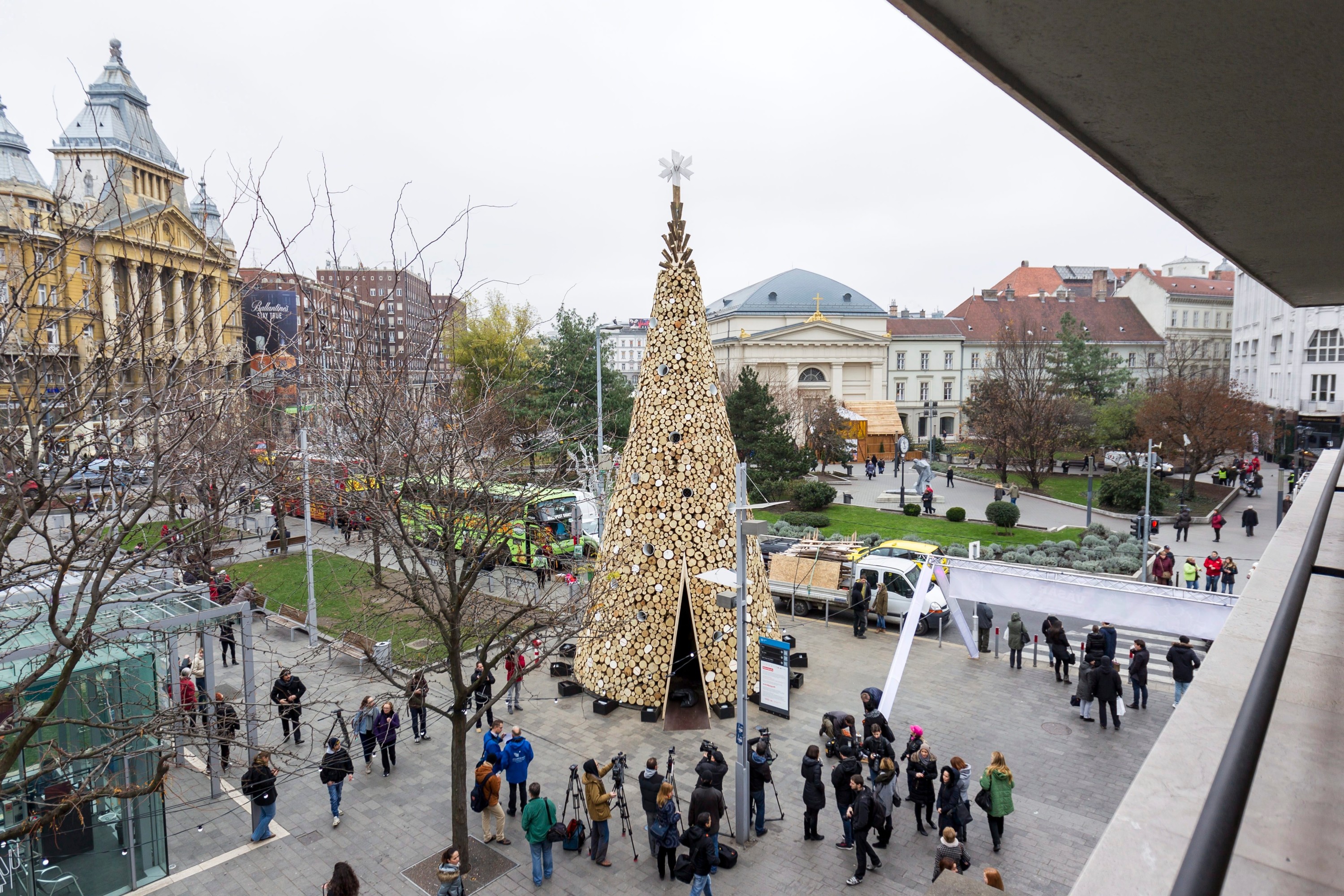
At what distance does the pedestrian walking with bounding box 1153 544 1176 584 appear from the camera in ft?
66.3

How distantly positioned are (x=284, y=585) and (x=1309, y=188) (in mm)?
25362

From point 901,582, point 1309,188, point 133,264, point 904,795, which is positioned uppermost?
point 133,264

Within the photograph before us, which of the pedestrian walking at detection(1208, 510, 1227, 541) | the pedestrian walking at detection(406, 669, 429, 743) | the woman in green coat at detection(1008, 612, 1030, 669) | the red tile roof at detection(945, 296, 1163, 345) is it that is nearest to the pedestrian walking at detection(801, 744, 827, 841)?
the pedestrian walking at detection(406, 669, 429, 743)

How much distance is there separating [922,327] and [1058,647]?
61.7 metres

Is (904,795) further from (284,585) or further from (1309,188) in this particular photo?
(284,585)

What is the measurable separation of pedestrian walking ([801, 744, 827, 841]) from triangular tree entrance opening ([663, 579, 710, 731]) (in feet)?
10.9

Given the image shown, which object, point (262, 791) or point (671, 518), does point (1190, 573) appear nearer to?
point (671, 518)

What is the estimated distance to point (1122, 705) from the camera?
46.1ft

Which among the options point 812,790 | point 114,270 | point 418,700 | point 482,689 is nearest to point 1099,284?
point 812,790

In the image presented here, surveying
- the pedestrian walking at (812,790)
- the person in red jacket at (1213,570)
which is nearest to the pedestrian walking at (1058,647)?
the person in red jacket at (1213,570)

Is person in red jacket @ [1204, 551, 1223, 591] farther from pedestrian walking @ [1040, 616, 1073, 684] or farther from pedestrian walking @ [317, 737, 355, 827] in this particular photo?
pedestrian walking @ [317, 737, 355, 827]

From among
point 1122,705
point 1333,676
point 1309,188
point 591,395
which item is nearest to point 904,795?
point 1122,705

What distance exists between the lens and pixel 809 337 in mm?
65438

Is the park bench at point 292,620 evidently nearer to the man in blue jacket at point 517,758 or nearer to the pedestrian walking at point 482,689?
the pedestrian walking at point 482,689
